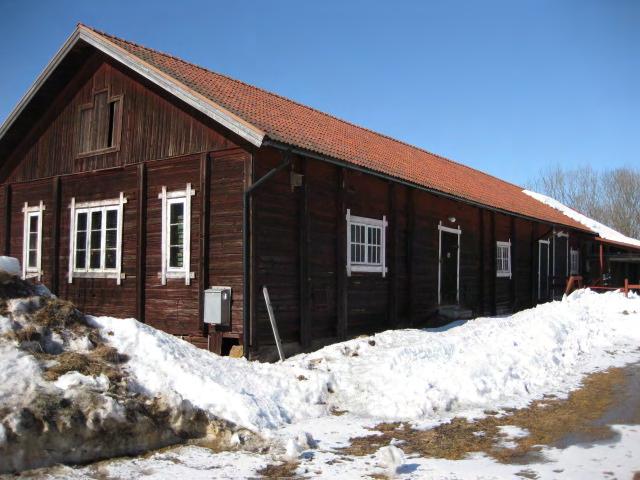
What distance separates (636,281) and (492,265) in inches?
836

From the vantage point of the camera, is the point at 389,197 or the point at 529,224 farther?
the point at 529,224

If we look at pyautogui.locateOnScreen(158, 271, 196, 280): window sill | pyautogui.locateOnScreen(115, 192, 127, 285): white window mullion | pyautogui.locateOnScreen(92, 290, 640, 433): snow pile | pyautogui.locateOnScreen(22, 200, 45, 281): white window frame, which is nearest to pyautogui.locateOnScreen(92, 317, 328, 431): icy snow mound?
pyautogui.locateOnScreen(92, 290, 640, 433): snow pile

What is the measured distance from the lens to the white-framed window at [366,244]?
41.9ft

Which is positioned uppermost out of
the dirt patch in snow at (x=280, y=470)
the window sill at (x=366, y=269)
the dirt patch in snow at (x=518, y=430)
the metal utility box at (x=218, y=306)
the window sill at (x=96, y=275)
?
the window sill at (x=366, y=269)

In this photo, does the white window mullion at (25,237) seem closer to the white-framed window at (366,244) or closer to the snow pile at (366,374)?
the snow pile at (366,374)

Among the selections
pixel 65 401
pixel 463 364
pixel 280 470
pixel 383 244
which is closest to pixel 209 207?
pixel 383 244

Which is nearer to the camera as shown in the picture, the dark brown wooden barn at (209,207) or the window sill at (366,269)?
the dark brown wooden barn at (209,207)

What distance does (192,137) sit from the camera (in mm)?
11344

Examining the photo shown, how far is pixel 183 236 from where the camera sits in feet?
37.1

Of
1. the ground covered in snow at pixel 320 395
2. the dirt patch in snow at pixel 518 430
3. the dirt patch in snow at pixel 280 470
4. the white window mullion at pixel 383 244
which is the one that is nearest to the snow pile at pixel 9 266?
the ground covered in snow at pixel 320 395

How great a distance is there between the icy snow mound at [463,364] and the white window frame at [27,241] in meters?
7.33

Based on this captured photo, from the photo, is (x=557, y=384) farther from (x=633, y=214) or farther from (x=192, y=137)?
(x=633, y=214)

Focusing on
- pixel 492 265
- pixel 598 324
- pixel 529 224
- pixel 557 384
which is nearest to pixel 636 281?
pixel 529 224

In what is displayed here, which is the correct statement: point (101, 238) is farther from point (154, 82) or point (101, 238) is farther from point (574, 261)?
point (574, 261)
